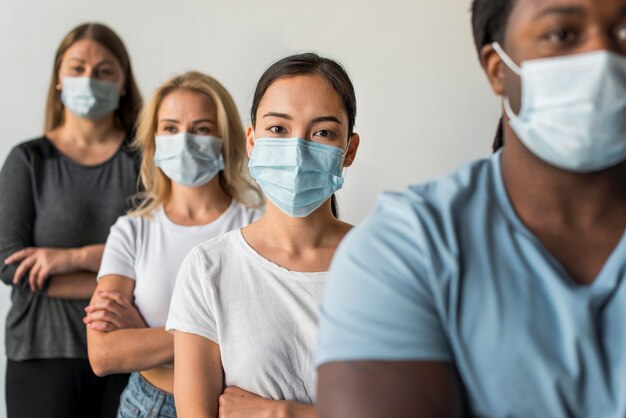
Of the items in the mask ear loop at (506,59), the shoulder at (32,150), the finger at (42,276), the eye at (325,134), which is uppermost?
the mask ear loop at (506,59)

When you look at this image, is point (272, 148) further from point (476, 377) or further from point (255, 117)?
point (476, 377)

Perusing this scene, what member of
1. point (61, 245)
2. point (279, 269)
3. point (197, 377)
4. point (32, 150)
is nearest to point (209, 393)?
point (197, 377)

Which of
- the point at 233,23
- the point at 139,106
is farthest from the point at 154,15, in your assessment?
the point at 139,106

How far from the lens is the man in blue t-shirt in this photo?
3.06 ft

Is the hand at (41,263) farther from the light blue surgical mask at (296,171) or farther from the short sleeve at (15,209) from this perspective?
the light blue surgical mask at (296,171)

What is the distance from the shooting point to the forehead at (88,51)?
279 centimetres

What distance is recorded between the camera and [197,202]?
2.38m

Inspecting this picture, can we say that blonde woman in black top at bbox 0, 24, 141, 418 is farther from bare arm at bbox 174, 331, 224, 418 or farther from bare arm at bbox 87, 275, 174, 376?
A: bare arm at bbox 174, 331, 224, 418

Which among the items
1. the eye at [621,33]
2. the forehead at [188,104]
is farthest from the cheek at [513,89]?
the forehead at [188,104]

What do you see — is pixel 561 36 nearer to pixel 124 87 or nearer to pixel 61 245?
pixel 61 245

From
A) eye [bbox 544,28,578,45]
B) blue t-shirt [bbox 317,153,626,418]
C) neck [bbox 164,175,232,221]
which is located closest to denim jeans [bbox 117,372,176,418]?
neck [bbox 164,175,232,221]

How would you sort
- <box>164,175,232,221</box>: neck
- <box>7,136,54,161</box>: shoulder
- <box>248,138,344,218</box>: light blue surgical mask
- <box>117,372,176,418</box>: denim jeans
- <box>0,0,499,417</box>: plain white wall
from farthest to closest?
<box>0,0,499,417</box>: plain white wall, <box>7,136,54,161</box>: shoulder, <box>164,175,232,221</box>: neck, <box>117,372,176,418</box>: denim jeans, <box>248,138,344,218</box>: light blue surgical mask

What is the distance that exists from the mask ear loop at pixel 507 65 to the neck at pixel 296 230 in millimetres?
787

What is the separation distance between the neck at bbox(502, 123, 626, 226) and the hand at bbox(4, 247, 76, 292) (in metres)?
1.77
